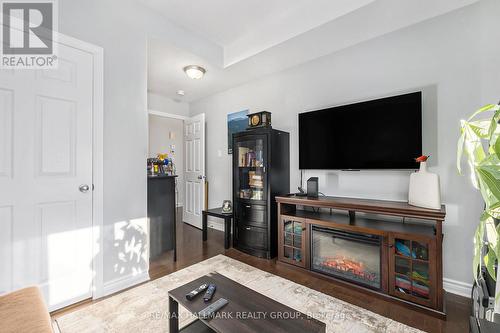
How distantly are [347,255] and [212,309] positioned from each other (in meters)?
1.59

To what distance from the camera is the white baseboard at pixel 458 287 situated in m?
1.94

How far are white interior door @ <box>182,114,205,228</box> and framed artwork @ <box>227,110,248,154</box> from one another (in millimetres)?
469

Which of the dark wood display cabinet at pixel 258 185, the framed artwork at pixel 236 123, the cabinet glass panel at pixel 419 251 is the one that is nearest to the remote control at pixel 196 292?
the dark wood display cabinet at pixel 258 185

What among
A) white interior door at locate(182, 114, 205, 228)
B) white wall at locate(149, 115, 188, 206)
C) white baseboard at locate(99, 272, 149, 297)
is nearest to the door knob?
white baseboard at locate(99, 272, 149, 297)

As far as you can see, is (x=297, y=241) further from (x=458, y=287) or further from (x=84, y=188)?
(x=84, y=188)

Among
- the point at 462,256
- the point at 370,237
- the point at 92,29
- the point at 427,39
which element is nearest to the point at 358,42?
the point at 427,39

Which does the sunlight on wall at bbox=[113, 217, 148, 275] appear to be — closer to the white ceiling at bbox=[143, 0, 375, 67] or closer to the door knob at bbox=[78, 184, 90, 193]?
the door knob at bbox=[78, 184, 90, 193]

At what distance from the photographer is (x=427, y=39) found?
215 centimetres

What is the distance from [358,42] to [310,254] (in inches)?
95.2

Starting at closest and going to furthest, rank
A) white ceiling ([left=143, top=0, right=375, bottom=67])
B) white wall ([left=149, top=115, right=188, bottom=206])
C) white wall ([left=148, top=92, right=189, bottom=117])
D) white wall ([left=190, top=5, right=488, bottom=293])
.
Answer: white wall ([left=190, top=5, right=488, bottom=293]) < white ceiling ([left=143, top=0, right=375, bottom=67]) < white wall ([left=148, top=92, right=189, bottom=117]) < white wall ([left=149, top=115, right=188, bottom=206])

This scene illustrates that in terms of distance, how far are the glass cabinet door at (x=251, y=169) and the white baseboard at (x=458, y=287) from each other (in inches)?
76.3

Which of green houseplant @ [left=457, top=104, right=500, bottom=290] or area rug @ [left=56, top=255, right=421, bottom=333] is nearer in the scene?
green houseplant @ [left=457, top=104, right=500, bottom=290]

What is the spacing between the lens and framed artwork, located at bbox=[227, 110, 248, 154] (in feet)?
12.0

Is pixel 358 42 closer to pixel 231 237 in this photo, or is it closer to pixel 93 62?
pixel 93 62
